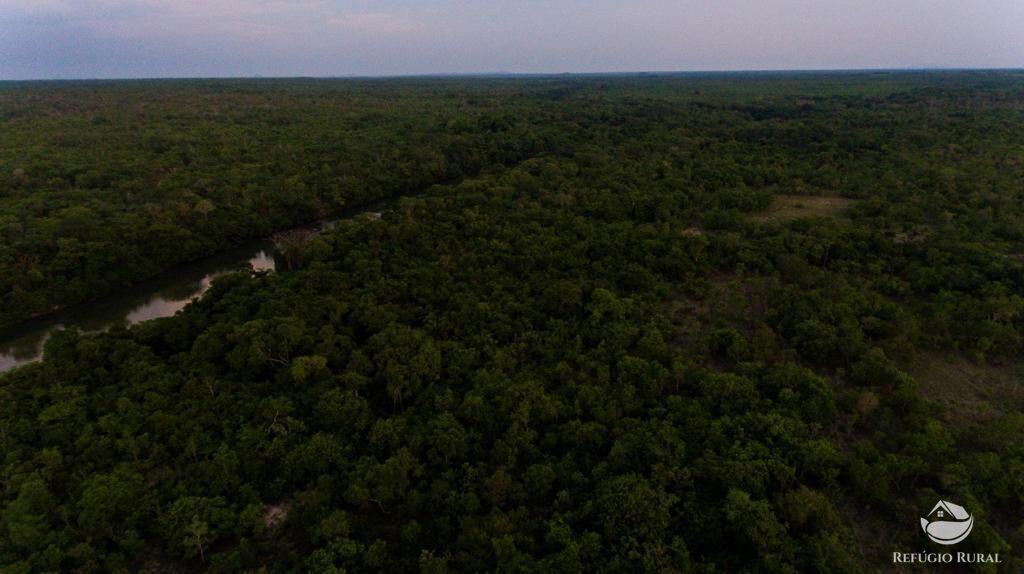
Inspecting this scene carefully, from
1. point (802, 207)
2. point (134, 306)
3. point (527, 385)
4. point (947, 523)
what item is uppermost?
point (802, 207)

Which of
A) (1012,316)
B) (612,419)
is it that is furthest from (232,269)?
(1012,316)

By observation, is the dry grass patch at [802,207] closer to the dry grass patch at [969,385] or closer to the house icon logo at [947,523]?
the dry grass patch at [969,385]

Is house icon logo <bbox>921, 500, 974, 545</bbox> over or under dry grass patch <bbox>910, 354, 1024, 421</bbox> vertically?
under
